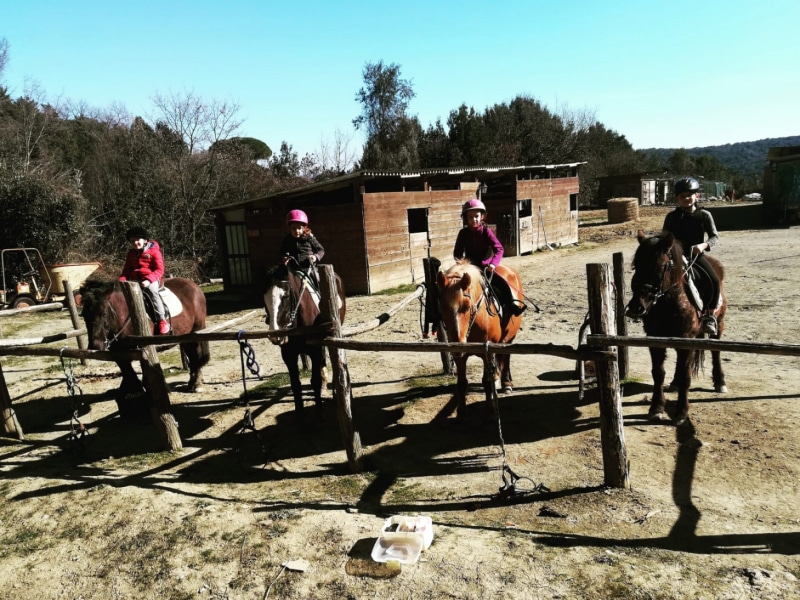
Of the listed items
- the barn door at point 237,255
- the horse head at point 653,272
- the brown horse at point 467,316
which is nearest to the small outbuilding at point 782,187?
the horse head at point 653,272

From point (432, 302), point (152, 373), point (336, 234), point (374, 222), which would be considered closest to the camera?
point (152, 373)

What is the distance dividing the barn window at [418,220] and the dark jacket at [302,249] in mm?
Result: 11148

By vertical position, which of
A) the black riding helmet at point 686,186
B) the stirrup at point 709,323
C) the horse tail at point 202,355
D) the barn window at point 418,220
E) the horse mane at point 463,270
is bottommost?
the horse tail at point 202,355

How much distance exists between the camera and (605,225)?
3044 cm

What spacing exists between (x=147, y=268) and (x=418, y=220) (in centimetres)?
1209

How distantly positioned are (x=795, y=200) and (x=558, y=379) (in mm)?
24823

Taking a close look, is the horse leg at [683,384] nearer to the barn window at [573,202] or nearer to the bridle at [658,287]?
the bridle at [658,287]

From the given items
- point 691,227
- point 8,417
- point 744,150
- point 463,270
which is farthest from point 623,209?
point 744,150

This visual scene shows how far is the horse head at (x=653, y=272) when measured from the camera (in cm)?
498

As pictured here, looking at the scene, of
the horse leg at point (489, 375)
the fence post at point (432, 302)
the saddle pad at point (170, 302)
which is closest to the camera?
the horse leg at point (489, 375)

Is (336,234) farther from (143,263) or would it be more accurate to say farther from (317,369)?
(317,369)

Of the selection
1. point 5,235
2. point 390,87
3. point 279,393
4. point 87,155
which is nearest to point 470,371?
point 279,393

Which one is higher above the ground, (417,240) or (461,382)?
(417,240)

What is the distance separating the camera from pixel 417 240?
56.2 feet
